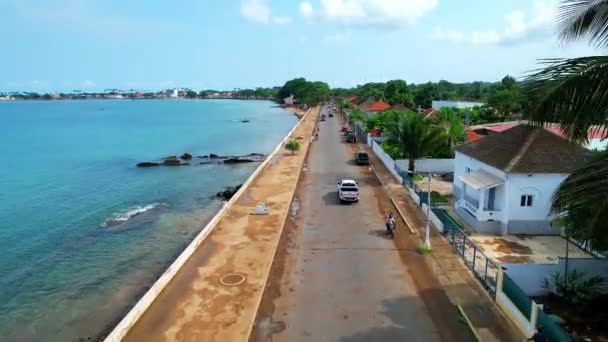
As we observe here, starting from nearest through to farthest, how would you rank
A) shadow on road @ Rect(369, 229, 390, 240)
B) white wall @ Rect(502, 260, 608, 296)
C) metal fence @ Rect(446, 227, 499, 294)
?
white wall @ Rect(502, 260, 608, 296) → metal fence @ Rect(446, 227, 499, 294) → shadow on road @ Rect(369, 229, 390, 240)

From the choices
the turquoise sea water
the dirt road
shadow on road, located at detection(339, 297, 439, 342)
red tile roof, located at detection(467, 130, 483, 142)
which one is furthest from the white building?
the turquoise sea water

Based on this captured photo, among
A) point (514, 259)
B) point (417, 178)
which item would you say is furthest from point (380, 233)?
point (417, 178)

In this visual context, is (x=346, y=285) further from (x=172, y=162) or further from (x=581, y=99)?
(x=172, y=162)

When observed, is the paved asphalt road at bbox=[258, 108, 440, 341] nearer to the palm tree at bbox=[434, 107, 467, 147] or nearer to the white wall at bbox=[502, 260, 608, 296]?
the white wall at bbox=[502, 260, 608, 296]

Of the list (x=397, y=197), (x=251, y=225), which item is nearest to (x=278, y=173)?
(x=397, y=197)

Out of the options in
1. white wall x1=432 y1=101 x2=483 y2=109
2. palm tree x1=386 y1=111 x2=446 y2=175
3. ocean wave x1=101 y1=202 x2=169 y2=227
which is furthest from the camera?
white wall x1=432 y1=101 x2=483 y2=109
